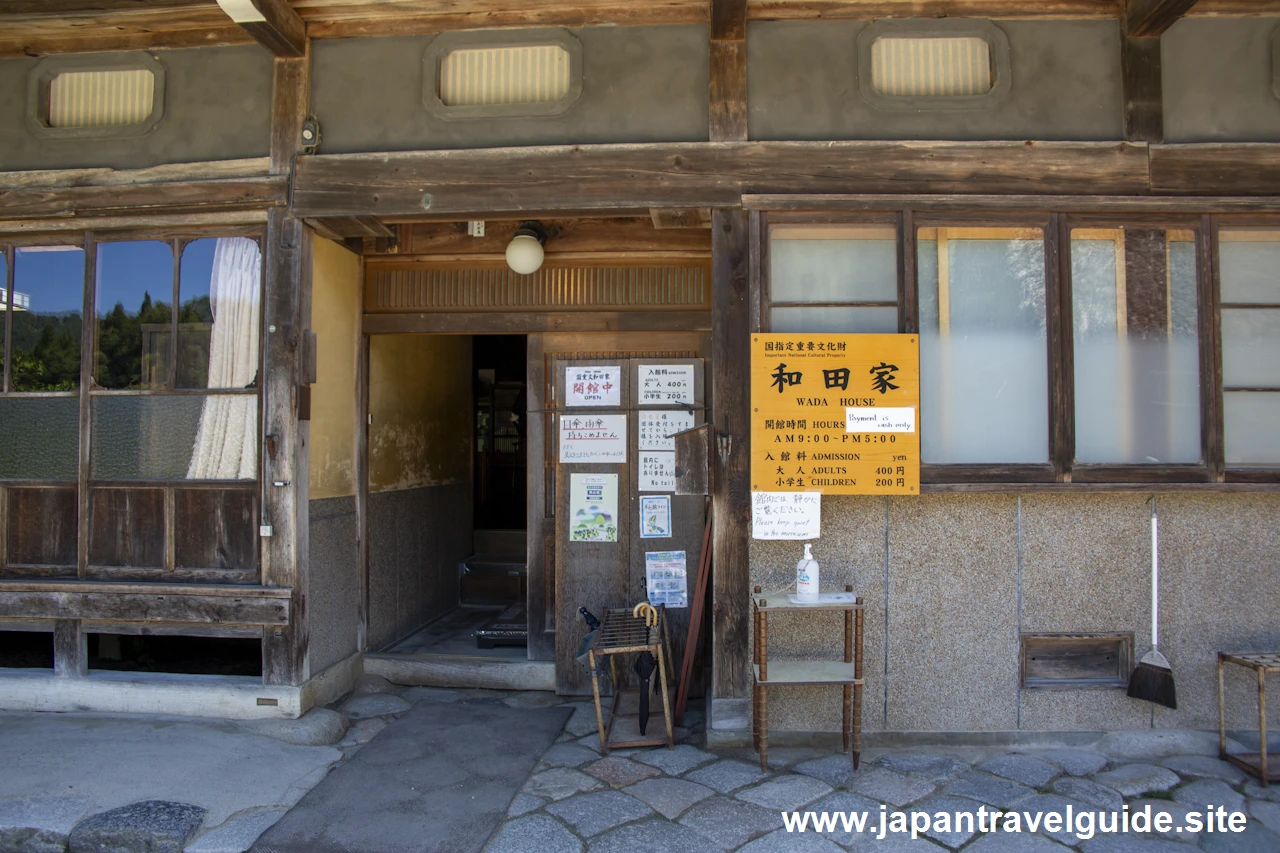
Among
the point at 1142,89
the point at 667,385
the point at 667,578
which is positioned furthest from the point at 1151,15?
the point at 667,578

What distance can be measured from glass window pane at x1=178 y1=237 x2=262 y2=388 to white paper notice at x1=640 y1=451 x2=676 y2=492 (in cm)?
298

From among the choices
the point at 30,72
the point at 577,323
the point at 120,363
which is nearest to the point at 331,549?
the point at 120,363

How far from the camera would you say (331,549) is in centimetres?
579

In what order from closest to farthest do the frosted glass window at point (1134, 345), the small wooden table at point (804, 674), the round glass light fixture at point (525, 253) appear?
the small wooden table at point (804, 674)
the frosted glass window at point (1134, 345)
the round glass light fixture at point (525, 253)

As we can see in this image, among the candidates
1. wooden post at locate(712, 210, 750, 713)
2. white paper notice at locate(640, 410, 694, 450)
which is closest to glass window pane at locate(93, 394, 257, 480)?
white paper notice at locate(640, 410, 694, 450)

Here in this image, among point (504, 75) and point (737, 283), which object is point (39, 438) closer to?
point (504, 75)

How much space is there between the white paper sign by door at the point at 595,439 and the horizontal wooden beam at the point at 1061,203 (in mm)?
2175

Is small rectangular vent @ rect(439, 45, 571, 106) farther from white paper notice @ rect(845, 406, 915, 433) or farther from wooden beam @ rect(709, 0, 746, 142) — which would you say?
white paper notice @ rect(845, 406, 915, 433)

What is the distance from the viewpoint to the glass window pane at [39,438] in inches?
219

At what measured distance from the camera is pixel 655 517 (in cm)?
607

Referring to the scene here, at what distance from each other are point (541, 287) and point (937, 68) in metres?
3.25

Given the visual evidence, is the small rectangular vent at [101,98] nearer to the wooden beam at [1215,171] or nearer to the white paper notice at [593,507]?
the white paper notice at [593,507]

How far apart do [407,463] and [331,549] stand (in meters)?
1.53

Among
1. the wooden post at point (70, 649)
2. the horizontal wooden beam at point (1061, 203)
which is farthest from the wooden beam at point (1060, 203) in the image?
the wooden post at point (70, 649)
